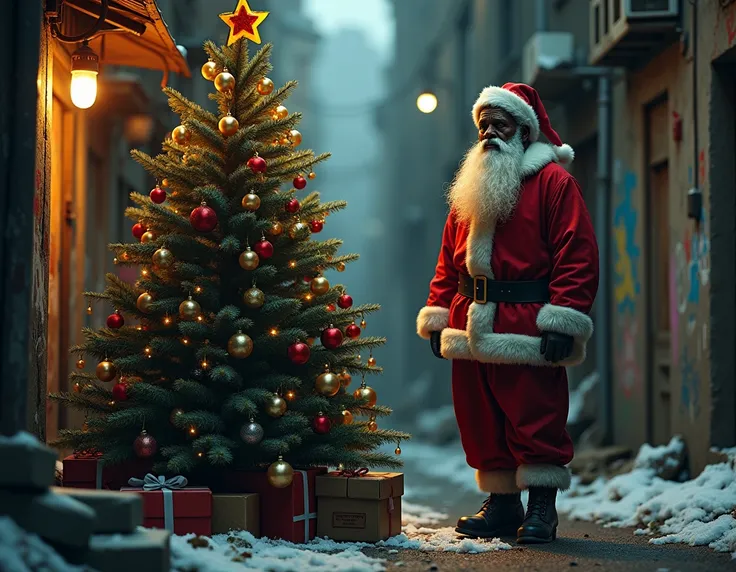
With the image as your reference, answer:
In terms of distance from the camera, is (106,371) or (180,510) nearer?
(180,510)

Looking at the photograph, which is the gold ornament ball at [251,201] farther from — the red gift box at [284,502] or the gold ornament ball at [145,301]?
the red gift box at [284,502]

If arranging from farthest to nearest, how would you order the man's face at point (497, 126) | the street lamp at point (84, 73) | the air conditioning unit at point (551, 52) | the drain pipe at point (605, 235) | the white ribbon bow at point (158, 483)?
1. the air conditioning unit at point (551, 52)
2. the drain pipe at point (605, 235)
3. the street lamp at point (84, 73)
4. the man's face at point (497, 126)
5. the white ribbon bow at point (158, 483)

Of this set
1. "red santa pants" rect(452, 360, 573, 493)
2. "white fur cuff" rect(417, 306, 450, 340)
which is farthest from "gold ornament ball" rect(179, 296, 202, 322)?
"red santa pants" rect(452, 360, 573, 493)

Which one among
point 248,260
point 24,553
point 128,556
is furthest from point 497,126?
point 24,553

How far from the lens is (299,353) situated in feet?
19.1

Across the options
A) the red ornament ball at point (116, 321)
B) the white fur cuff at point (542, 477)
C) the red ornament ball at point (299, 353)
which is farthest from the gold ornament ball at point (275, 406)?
the white fur cuff at point (542, 477)

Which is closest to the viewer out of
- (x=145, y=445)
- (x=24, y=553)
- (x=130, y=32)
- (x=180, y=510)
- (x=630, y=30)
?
(x=24, y=553)

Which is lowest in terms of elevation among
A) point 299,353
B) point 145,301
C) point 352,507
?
point 352,507

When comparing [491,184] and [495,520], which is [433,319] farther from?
[495,520]

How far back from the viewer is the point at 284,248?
241 inches

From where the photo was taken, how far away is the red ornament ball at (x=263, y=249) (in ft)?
Answer: 19.4

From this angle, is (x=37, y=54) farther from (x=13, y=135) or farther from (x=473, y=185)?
(x=473, y=185)

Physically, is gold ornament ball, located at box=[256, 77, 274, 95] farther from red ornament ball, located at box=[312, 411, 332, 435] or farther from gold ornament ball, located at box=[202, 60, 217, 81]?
red ornament ball, located at box=[312, 411, 332, 435]

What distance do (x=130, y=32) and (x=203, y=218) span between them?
1.63 metres
